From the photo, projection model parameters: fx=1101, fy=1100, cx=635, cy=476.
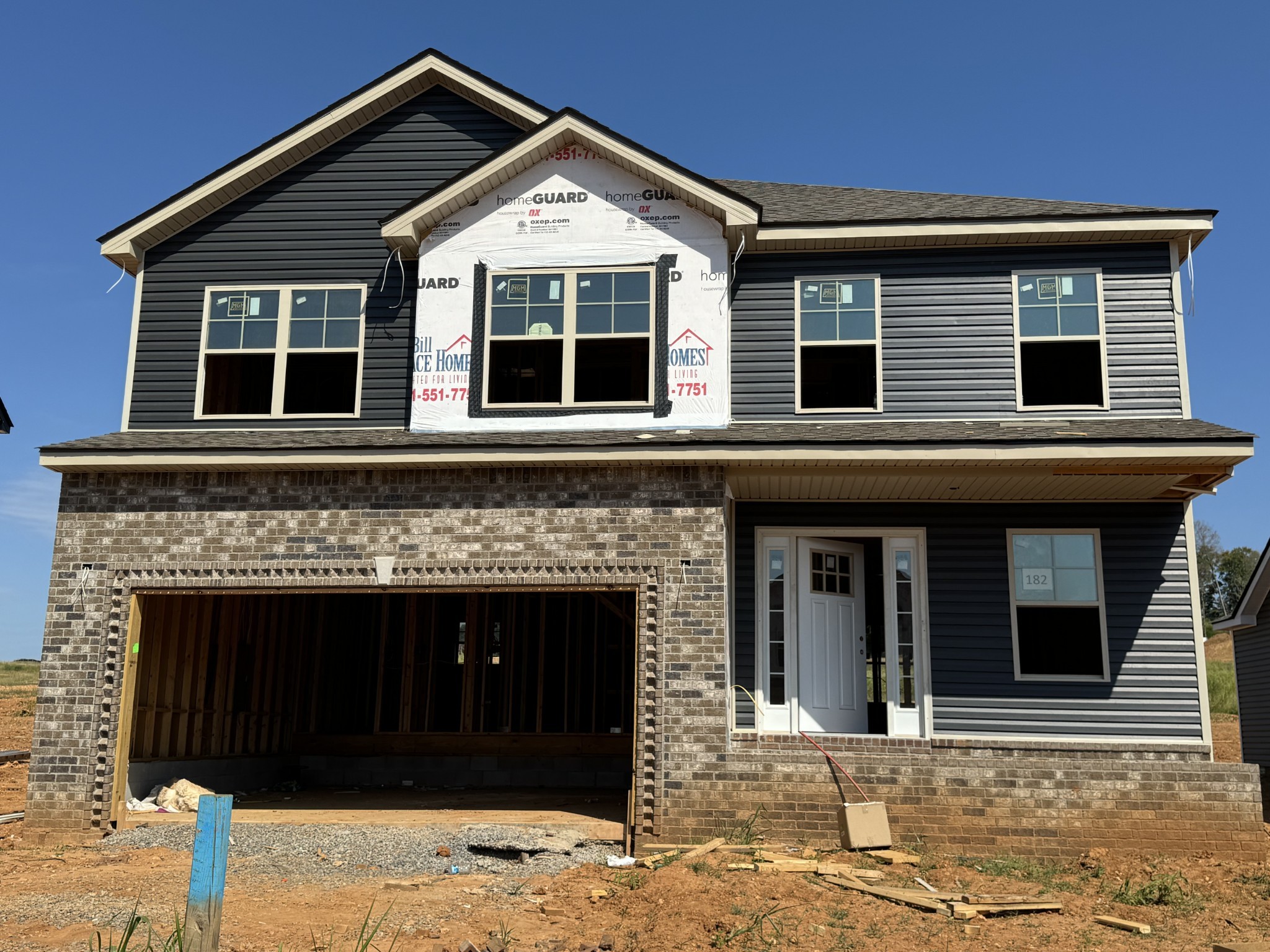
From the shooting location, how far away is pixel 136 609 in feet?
41.8

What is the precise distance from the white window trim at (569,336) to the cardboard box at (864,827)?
16.5ft

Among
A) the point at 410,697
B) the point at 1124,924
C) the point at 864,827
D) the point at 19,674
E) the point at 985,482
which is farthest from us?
the point at 19,674

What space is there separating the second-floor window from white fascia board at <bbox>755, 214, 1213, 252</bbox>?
0.51m

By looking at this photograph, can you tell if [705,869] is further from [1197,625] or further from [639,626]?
[1197,625]

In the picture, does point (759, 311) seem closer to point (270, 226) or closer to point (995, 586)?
point (995, 586)

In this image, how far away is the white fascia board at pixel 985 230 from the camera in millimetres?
13188

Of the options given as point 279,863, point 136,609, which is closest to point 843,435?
point 279,863

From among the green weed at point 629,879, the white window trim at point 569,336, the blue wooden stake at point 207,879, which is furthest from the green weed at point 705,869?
the white window trim at point 569,336

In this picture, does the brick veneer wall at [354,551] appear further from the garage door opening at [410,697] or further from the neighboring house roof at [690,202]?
the neighboring house roof at [690,202]

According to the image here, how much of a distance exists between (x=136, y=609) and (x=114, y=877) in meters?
3.34

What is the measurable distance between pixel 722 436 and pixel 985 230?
4.44m

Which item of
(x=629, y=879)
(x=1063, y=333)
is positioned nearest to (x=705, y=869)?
(x=629, y=879)

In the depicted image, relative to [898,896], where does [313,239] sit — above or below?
above

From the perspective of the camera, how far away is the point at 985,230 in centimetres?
1345
